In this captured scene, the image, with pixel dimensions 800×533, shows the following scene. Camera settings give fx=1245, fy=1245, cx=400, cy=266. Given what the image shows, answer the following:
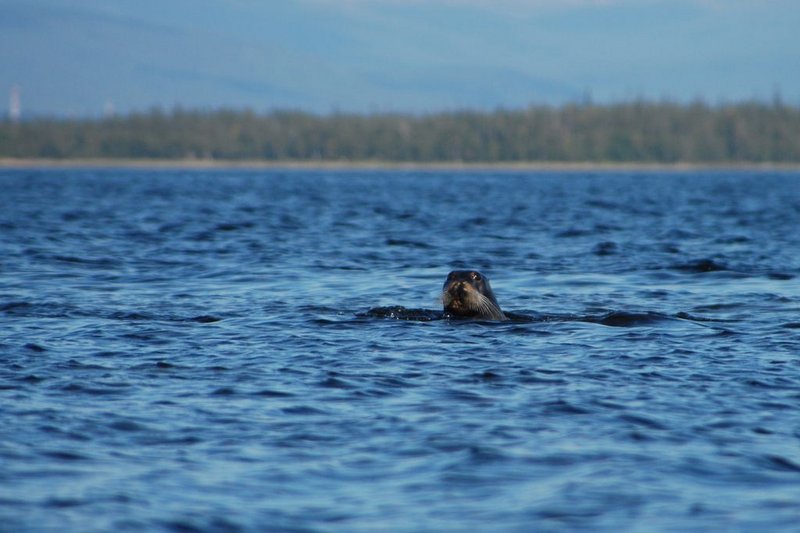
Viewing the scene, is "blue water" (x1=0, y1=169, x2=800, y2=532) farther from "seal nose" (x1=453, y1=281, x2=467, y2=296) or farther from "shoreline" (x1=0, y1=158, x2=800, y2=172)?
"shoreline" (x1=0, y1=158, x2=800, y2=172)

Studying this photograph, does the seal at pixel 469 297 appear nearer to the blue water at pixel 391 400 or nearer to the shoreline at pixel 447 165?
the blue water at pixel 391 400

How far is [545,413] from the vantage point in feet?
30.5

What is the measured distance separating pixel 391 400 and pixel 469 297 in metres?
4.68

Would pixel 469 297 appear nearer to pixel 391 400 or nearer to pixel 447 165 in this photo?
pixel 391 400

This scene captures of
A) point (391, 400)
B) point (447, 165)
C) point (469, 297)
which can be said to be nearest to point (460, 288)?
point (469, 297)

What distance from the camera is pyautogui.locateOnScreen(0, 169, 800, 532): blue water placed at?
23.5 ft

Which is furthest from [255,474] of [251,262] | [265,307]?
[251,262]

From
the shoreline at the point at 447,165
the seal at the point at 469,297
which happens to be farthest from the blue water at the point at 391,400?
the shoreline at the point at 447,165

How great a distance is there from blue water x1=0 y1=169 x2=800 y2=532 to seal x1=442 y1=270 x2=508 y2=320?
1.07 ft

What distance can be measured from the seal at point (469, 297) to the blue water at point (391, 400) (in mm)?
327

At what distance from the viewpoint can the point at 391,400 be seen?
31.9 ft

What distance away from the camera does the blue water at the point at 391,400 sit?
23.5 feet

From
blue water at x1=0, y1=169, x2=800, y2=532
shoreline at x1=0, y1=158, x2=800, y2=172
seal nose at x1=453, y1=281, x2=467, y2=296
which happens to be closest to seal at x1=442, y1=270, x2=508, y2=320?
seal nose at x1=453, y1=281, x2=467, y2=296

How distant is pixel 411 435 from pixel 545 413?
1.21 metres
